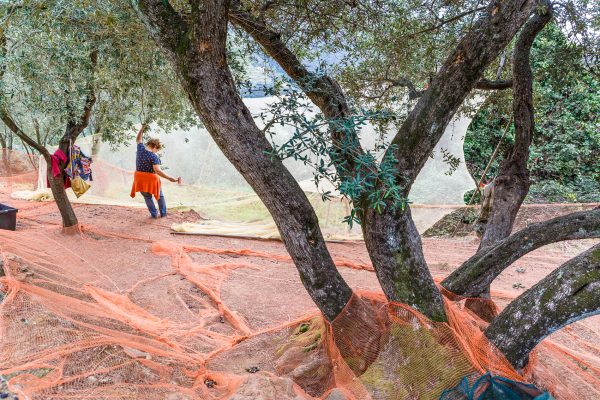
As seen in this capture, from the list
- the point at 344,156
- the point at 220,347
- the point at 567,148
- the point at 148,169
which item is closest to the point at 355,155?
the point at 344,156

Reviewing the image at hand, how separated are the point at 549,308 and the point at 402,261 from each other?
0.76 m

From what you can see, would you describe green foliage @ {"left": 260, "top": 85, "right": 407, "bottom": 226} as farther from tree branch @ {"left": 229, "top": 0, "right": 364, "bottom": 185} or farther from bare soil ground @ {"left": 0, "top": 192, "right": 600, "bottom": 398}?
bare soil ground @ {"left": 0, "top": 192, "right": 600, "bottom": 398}

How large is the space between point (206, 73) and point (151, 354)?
5.45ft

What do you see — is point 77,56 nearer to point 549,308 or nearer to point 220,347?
point 220,347

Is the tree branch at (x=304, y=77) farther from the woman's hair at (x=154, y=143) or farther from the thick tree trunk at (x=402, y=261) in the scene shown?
the woman's hair at (x=154, y=143)

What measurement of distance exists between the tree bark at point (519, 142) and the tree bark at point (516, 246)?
63 cm

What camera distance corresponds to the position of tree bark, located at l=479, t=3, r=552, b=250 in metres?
3.62

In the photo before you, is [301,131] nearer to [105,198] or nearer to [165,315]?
[165,315]

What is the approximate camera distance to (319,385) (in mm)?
2836

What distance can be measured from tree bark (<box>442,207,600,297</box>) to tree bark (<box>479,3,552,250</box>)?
63 centimetres

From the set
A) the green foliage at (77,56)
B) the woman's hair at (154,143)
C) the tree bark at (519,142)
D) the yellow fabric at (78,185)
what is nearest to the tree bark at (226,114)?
the green foliage at (77,56)

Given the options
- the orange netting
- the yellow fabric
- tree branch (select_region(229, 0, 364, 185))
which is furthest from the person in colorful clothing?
tree branch (select_region(229, 0, 364, 185))

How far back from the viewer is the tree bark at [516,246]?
2715mm

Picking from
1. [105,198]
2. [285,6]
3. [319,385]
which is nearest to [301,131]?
[319,385]
